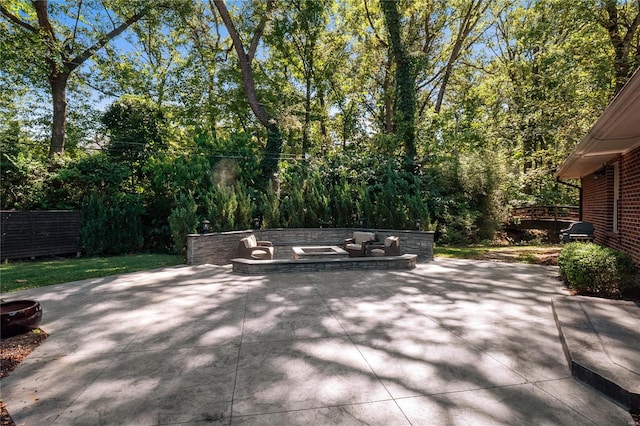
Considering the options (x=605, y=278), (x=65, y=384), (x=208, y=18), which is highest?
(x=208, y=18)

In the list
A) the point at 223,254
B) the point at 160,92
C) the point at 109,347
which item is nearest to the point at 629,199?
the point at 109,347

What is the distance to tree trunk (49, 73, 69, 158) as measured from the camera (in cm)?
1469

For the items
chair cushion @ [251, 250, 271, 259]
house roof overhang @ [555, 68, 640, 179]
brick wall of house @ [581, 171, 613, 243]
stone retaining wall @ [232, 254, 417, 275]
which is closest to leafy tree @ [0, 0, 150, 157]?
chair cushion @ [251, 250, 271, 259]

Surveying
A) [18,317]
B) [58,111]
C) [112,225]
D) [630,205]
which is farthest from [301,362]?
[58,111]

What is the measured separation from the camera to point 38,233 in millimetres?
10719

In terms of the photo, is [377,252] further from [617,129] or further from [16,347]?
[16,347]

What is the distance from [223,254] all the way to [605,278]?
8763 millimetres

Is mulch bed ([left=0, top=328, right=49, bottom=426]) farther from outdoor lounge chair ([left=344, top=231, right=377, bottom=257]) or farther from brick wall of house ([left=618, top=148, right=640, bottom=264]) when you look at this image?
brick wall of house ([left=618, top=148, right=640, bottom=264])

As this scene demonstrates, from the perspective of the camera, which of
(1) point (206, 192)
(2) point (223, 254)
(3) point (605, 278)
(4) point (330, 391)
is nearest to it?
(4) point (330, 391)

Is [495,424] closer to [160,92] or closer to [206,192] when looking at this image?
[206,192]

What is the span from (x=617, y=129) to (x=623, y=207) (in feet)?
10.8

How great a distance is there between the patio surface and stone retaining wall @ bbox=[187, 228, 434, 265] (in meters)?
3.30

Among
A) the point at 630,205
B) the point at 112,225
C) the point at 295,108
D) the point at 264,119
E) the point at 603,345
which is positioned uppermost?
the point at 295,108

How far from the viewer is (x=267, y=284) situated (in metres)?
6.36
